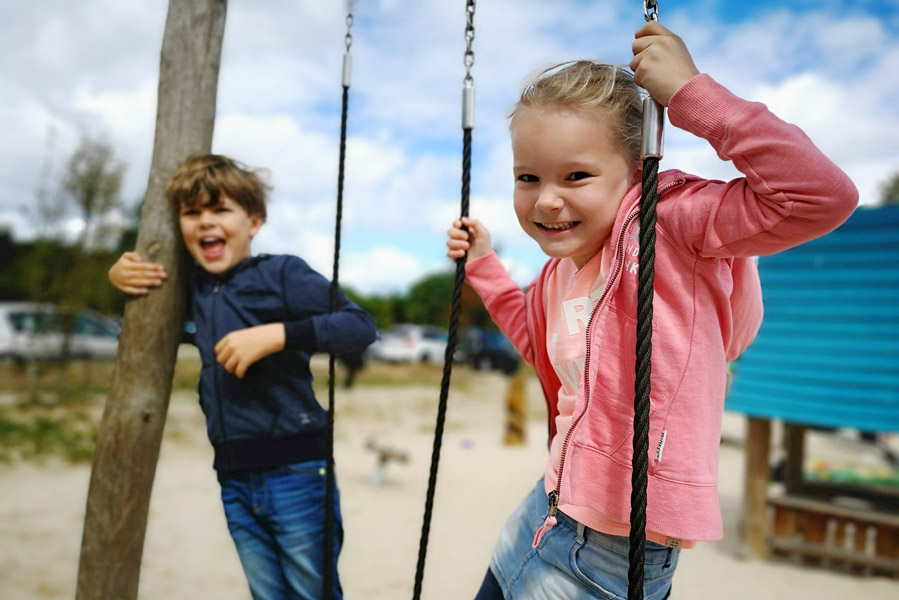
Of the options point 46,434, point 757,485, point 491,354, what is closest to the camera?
point 757,485

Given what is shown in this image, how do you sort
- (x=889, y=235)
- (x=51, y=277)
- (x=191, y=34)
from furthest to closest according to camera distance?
(x=51, y=277) → (x=889, y=235) → (x=191, y=34)

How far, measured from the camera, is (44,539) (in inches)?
202

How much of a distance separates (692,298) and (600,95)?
0.43 m

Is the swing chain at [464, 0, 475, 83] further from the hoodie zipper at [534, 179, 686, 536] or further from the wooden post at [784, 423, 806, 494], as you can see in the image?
the wooden post at [784, 423, 806, 494]

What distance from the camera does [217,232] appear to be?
228 cm

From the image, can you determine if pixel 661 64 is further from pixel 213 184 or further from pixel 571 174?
pixel 213 184

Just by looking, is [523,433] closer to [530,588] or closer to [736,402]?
[736,402]

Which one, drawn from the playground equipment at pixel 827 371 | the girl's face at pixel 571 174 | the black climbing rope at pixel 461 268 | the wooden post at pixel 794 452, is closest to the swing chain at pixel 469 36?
the black climbing rope at pixel 461 268

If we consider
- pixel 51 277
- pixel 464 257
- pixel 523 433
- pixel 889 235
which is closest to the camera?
pixel 464 257

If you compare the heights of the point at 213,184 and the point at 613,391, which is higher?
the point at 213,184

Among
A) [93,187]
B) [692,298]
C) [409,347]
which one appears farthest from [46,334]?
[409,347]

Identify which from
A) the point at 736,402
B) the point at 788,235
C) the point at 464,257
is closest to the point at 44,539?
the point at 464,257

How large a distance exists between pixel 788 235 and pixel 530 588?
0.85 metres

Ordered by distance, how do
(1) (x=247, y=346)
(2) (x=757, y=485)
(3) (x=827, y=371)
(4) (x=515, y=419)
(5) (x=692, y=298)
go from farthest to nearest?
1. (4) (x=515, y=419)
2. (2) (x=757, y=485)
3. (3) (x=827, y=371)
4. (1) (x=247, y=346)
5. (5) (x=692, y=298)
